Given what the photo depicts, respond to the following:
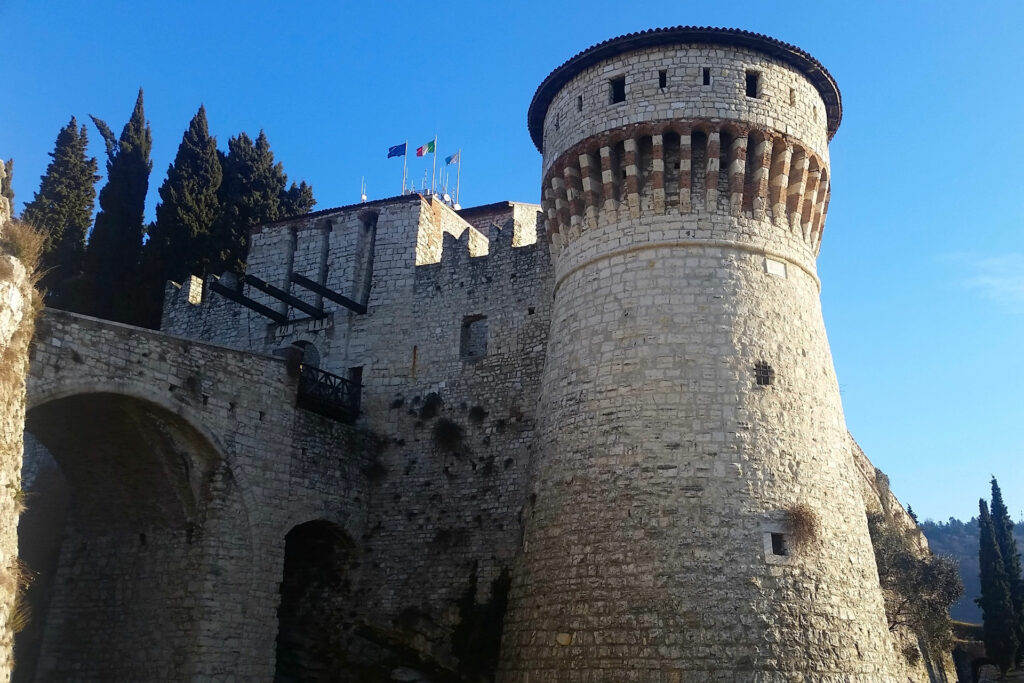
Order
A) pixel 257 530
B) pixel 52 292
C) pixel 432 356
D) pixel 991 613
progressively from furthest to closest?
pixel 52 292 < pixel 991 613 < pixel 432 356 < pixel 257 530

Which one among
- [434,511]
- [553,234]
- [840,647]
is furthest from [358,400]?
[840,647]

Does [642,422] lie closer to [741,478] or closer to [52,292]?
[741,478]

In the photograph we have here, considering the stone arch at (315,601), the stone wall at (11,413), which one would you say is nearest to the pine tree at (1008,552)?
the stone arch at (315,601)

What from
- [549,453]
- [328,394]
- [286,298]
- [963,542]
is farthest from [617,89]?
[963,542]

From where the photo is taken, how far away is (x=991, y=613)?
25438 mm

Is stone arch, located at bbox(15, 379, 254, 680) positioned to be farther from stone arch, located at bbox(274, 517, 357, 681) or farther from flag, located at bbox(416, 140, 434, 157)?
flag, located at bbox(416, 140, 434, 157)

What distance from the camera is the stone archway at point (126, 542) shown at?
→ 16.0 meters

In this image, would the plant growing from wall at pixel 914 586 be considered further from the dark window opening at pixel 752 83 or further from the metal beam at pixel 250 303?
the metal beam at pixel 250 303

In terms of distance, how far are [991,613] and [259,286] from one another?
20.8 metres

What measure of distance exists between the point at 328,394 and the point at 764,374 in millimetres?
9933

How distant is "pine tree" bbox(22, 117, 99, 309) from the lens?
2902cm

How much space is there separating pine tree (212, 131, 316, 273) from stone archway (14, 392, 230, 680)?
40.6 ft

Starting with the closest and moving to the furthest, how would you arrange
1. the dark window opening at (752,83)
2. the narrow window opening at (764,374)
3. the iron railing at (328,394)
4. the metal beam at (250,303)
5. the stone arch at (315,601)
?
the narrow window opening at (764,374), the dark window opening at (752,83), the stone arch at (315,601), the iron railing at (328,394), the metal beam at (250,303)

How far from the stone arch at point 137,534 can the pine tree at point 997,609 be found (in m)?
19.7
